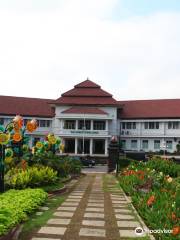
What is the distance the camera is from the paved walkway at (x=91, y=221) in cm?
793

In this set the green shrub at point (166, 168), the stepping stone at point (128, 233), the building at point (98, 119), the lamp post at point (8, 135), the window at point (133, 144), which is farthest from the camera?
the window at point (133, 144)

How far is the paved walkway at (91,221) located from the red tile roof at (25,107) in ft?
149

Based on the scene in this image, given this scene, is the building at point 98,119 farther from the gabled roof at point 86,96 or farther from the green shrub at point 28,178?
the green shrub at point 28,178

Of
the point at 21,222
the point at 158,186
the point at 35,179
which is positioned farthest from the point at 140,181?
the point at 21,222

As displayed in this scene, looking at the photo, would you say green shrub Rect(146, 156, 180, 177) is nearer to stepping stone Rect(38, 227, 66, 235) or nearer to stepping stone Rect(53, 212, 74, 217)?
stepping stone Rect(53, 212, 74, 217)

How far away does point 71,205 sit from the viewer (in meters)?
11.7

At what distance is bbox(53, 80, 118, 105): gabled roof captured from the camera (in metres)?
55.9

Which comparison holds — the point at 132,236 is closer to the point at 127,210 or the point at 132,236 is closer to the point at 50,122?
the point at 127,210

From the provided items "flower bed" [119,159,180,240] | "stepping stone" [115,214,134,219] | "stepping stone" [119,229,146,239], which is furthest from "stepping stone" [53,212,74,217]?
"stepping stone" [119,229,146,239]

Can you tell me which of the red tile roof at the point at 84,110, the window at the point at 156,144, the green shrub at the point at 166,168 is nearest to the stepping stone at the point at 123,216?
the green shrub at the point at 166,168

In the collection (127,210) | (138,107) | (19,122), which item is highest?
(138,107)

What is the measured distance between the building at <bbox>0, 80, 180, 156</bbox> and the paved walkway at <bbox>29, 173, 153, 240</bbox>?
4209 centimetres

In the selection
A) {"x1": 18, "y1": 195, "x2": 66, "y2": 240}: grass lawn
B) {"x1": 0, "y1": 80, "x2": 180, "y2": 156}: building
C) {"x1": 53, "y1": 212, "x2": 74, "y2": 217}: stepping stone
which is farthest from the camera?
{"x1": 0, "y1": 80, "x2": 180, "y2": 156}: building

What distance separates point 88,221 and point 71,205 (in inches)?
98.0
